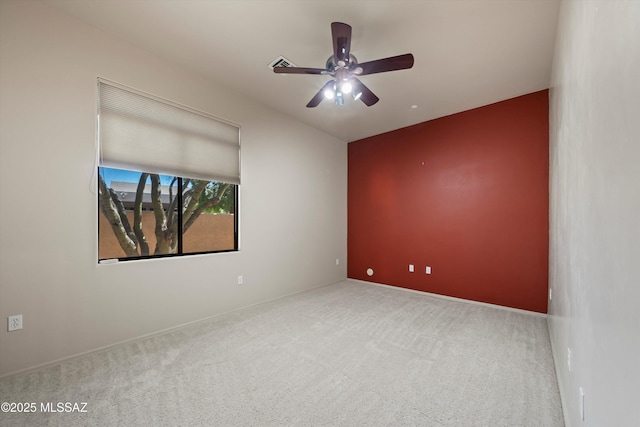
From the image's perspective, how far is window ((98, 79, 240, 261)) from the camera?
250 cm

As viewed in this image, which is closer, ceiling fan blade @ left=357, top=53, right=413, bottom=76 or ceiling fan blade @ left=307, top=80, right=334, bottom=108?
ceiling fan blade @ left=357, top=53, right=413, bottom=76

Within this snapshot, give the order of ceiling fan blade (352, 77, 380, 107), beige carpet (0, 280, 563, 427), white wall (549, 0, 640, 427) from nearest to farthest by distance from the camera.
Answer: white wall (549, 0, 640, 427) < beige carpet (0, 280, 563, 427) < ceiling fan blade (352, 77, 380, 107)

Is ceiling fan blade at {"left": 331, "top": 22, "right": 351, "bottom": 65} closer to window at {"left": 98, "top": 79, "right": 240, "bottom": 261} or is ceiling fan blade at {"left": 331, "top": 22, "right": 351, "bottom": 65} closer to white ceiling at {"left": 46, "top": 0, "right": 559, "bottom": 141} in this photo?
white ceiling at {"left": 46, "top": 0, "right": 559, "bottom": 141}

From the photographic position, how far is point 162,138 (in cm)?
280

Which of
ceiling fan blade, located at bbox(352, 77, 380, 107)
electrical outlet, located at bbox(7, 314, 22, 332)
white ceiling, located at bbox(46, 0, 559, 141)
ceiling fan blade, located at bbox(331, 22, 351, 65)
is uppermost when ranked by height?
white ceiling, located at bbox(46, 0, 559, 141)

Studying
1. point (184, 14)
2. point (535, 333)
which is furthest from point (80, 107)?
point (535, 333)

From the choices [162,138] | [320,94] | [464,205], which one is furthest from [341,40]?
[464,205]

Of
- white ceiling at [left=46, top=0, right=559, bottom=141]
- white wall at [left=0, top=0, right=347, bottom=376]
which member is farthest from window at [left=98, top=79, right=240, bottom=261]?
white ceiling at [left=46, top=0, right=559, bottom=141]

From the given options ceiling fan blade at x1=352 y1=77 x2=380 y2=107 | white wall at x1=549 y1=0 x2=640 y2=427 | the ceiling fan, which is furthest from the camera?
ceiling fan blade at x1=352 y1=77 x2=380 y2=107

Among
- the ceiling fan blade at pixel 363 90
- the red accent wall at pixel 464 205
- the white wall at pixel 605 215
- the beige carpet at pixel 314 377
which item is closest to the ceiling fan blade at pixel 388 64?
the ceiling fan blade at pixel 363 90

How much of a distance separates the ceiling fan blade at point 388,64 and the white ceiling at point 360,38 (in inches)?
14.8

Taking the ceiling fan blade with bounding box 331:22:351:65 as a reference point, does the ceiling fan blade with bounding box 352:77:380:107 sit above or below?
below

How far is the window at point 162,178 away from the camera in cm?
250

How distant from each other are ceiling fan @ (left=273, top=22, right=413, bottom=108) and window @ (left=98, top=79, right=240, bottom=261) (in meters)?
1.43
